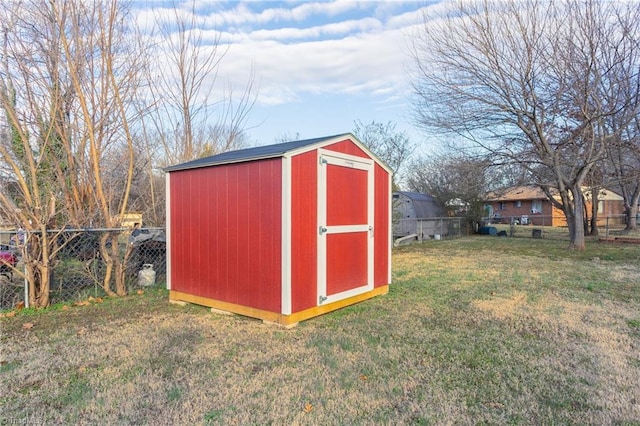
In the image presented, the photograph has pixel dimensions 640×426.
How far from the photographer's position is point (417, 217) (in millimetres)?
16344

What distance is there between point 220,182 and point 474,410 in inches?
138

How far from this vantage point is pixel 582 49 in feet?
30.8

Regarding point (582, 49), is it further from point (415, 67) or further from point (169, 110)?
point (169, 110)

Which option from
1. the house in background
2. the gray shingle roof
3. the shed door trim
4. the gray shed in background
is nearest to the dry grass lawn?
the shed door trim

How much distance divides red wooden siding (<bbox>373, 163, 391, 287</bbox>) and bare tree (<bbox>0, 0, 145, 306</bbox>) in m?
3.64

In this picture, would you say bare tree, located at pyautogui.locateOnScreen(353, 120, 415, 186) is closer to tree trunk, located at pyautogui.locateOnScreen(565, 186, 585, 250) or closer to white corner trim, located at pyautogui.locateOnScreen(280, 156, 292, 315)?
tree trunk, located at pyautogui.locateOnScreen(565, 186, 585, 250)

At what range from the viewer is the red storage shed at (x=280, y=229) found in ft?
13.6

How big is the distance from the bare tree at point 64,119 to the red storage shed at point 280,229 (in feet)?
3.90

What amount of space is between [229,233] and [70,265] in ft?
8.24

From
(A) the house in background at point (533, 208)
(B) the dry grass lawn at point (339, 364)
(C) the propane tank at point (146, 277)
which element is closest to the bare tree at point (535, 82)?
(B) the dry grass lawn at point (339, 364)

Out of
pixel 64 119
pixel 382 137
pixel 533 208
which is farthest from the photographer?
pixel 533 208

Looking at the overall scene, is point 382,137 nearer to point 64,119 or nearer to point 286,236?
point 64,119

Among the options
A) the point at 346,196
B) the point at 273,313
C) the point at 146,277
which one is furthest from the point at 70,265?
the point at 346,196

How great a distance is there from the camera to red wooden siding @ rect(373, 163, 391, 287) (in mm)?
5500
